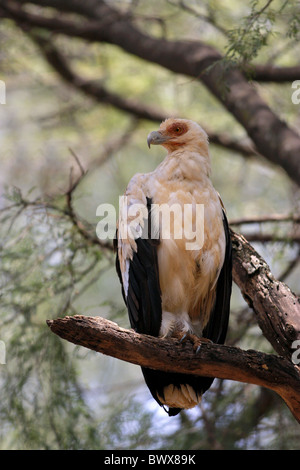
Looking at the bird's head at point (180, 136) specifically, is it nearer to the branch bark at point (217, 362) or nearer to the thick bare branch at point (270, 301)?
the thick bare branch at point (270, 301)

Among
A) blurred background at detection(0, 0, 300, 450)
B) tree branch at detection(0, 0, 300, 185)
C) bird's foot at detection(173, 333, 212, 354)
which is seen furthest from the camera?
tree branch at detection(0, 0, 300, 185)

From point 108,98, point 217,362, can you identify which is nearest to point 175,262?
point 217,362

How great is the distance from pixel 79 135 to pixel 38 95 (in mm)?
1286

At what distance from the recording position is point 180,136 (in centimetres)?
451

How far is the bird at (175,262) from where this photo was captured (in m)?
3.93

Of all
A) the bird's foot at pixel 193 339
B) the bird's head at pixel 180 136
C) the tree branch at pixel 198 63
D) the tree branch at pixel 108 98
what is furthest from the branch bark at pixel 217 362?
the tree branch at pixel 108 98

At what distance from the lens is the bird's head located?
4.47m

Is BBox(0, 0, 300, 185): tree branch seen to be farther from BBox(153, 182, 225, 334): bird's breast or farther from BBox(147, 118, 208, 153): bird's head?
BBox(153, 182, 225, 334): bird's breast

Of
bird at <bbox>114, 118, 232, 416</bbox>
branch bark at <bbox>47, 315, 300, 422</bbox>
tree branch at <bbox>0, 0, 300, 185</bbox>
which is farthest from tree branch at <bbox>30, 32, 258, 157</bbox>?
branch bark at <bbox>47, 315, 300, 422</bbox>

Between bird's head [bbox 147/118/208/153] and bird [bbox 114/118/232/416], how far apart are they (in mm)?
280

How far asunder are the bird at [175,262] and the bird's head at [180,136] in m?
0.28

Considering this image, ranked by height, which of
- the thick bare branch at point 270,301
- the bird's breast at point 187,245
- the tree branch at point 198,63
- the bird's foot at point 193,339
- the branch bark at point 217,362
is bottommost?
the branch bark at point 217,362
